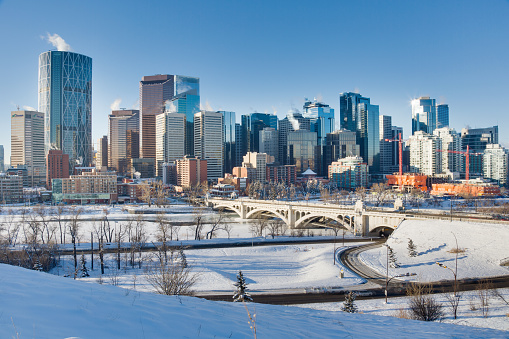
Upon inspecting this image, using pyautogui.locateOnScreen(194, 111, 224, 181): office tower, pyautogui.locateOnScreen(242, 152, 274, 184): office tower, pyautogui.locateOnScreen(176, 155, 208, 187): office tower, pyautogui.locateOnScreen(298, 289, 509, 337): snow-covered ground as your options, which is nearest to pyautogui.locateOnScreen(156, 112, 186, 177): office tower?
pyautogui.locateOnScreen(194, 111, 224, 181): office tower

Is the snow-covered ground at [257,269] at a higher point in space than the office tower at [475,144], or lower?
lower

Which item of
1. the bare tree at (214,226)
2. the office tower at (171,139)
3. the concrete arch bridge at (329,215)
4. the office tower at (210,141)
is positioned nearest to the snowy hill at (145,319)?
the bare tree at (214,226)

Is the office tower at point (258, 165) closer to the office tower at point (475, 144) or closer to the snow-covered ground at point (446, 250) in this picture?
the office tower at point (475, 144)

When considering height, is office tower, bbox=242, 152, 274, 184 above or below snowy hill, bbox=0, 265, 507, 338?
above

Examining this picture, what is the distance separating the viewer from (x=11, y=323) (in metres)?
7.54

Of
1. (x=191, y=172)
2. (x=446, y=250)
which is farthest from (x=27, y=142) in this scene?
(x=446, y=250)

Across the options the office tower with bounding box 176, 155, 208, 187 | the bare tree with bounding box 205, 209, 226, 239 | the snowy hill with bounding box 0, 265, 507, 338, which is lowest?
the bare tree with bounding box 205, 209, 226, 239

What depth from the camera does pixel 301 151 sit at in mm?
197750

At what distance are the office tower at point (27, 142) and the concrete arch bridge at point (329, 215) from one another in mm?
131854

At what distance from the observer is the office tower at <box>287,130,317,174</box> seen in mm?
197000

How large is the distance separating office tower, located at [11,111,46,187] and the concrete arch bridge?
131854mm

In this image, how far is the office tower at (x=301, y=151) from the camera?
197000mm

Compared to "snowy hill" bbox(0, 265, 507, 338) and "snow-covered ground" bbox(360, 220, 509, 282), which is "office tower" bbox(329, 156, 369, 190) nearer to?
"snow-covered ground" bbox(360, 220, 509, 282)

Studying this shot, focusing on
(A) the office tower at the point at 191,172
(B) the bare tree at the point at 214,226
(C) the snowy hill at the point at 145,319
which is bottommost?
(B) the bare tree at the point at 214,226
